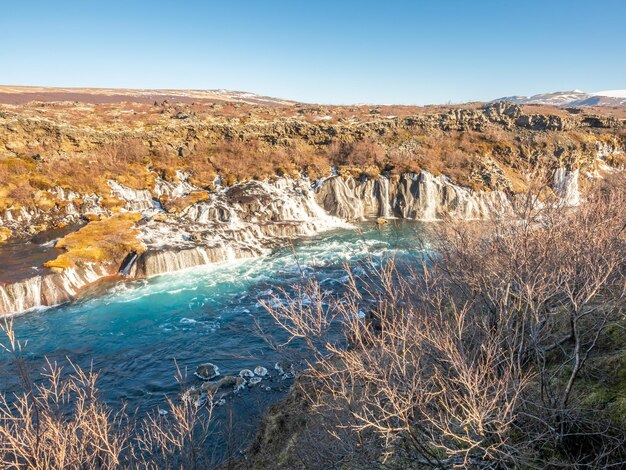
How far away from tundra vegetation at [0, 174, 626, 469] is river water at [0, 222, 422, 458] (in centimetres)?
294

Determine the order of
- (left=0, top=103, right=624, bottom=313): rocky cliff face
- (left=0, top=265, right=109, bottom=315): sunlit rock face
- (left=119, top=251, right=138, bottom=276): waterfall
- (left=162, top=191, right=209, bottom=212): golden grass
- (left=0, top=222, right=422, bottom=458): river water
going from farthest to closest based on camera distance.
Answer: (left=162, top=191, right=209, bottom=212): golden grass, (left=0, top=103, right=624, bottom=313): rocky cliff face, (left=119, top=251, right=138, bottom=276): waterfall, (left=0, top=265, right=109, bottom=315): sunlit rock face, (left=0, top=222, right=422, bottom=458): river water

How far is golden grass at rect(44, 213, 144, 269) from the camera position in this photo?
22156 mm

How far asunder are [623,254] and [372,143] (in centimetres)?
3602

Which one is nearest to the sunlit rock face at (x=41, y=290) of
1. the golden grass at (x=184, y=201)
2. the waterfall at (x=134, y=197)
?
the golden grass at (x=184, y=201)

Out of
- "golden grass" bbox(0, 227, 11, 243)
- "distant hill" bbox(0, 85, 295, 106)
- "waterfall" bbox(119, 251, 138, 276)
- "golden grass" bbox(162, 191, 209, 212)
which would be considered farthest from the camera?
"distant hill" bbox(0, 85, 295, 106)

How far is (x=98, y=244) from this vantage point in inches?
940

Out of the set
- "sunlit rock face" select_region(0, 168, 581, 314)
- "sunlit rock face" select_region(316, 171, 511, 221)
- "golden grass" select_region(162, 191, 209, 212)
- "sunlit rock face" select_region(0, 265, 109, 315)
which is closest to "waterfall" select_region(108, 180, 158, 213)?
"sunlit rock face" select_region(0, 168, 581, 314)

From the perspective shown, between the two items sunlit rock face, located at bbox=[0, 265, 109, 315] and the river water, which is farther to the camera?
sunlit rock face, located at bbox=[0, 265, 109, 315]

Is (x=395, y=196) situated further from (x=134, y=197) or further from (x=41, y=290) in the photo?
(x=41, y=290)

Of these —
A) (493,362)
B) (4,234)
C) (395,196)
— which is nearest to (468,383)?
(493,362)

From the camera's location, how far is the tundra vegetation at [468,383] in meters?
4.85

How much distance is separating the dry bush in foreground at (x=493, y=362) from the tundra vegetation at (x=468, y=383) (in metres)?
0.05

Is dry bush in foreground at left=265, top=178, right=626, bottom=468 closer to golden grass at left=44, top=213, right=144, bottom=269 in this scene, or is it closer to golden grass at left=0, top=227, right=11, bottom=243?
golden grass at left=44, top=213, right=144, bottom=269

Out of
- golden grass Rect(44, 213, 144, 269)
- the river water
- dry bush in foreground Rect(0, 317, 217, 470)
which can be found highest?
dry bush in foreground Rect(0, 317, 217, 470)
